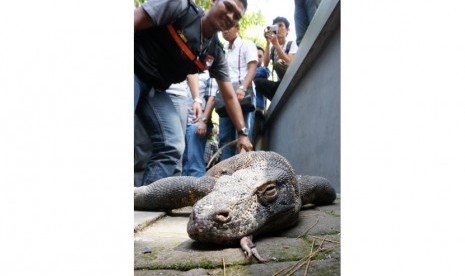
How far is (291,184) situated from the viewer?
175 centimetres

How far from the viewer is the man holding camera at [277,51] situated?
247 centimetres

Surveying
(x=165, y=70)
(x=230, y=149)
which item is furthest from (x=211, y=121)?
(x=165, y=70)

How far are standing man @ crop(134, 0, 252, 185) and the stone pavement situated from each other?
25.8 inches

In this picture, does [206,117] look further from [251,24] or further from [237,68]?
[251,24]

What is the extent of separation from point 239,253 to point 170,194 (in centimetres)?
104

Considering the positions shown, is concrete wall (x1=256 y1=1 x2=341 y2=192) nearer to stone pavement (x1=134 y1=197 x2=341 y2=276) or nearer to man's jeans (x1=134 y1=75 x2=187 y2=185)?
stone pavement (x1=134 y1=197 x2=341 y2=276)

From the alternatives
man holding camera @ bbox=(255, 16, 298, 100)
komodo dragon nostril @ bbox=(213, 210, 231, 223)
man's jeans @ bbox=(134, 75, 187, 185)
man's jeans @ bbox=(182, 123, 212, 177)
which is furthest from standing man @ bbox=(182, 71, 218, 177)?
komodo dragon nostril @ bbox=(213, 210, 231, 223)

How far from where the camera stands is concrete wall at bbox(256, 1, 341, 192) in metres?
2.04

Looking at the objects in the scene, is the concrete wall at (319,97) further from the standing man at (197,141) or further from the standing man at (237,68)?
the standing man at (197,141)

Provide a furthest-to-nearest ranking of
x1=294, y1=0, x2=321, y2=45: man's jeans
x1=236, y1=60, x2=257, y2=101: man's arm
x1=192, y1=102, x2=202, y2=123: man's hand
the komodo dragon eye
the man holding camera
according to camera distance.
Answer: x1=236, y1=60, x2=257, y2=101: man's arm → x1=192, y1=102, x2=202, y2=123: man's hand → x1=294, y1=0, x2=321, y2=45: man's jeans → the man holding camera → the komodo dragon eye

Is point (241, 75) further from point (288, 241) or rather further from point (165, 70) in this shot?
point (288, 241)

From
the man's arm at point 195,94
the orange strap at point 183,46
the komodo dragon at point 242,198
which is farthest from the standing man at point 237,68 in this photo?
the komodo dragon at point 242,198

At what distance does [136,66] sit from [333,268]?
4.17ft

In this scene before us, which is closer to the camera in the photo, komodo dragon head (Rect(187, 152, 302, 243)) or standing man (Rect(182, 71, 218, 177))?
komodo dragon head (Rect(187, 152, 302, 243))
